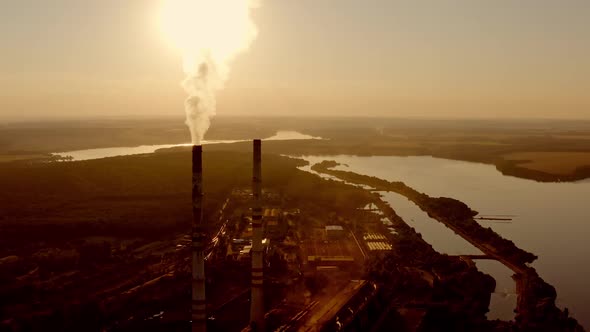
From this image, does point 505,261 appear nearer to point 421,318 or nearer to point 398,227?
point 398,227

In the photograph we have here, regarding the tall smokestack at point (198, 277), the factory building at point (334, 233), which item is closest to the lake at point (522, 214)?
the factory building at point (334, 233)

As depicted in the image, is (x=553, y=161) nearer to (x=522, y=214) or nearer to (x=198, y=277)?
(x=522, y=214)

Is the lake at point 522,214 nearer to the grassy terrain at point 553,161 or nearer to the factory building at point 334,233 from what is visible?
the grassy terrain at point 553,161

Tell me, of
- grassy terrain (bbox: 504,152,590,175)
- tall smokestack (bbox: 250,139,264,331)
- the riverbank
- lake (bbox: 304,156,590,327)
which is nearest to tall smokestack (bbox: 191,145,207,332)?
tall smokestack (bbox: 250,139,264,331)

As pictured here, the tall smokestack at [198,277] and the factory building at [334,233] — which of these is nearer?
the tall smokestack at [198,277]

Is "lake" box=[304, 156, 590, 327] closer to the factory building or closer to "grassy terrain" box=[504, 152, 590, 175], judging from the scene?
"grassy terrain" box=[504, 152, 590, 175]

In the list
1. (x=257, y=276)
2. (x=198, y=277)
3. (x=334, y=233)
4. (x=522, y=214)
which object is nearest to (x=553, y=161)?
(x=522, y=214)

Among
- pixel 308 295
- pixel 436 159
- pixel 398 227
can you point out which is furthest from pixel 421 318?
pixel 436 159
